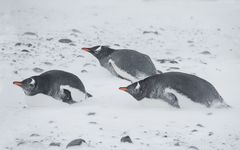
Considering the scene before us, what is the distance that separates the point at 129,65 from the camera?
7.92 m

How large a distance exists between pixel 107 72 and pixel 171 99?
2303 millimetres

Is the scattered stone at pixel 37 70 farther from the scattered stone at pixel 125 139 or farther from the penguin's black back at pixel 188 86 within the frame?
the scattered stone at pixel 125 139

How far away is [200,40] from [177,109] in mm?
4879

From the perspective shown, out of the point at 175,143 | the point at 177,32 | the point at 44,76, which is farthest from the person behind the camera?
the point at 177,32

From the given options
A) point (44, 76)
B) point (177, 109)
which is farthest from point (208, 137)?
point (44, 76)

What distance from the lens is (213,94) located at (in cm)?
632

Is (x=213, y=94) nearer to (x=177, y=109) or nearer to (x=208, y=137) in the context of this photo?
(x=177, y=109)

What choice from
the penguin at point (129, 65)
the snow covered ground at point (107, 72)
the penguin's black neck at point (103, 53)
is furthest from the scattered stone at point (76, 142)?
the penguin's black neck at point (103, 53)

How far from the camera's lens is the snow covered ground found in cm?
532

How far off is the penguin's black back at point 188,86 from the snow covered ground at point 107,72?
0.11 metres

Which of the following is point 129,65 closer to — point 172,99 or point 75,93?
point 75,93

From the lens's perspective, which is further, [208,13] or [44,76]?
[208,13]

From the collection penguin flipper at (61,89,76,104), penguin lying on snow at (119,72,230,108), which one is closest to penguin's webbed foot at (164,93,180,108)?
penguin lying on snow at (119,72,230,108)

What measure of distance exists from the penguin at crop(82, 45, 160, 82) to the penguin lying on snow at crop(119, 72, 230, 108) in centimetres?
118
